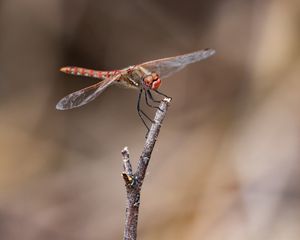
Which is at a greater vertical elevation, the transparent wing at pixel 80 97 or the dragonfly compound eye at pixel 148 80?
the transparent wing at pixel 80 97

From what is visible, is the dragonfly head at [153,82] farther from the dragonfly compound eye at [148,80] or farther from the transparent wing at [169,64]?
the transparent wing at [169,64]

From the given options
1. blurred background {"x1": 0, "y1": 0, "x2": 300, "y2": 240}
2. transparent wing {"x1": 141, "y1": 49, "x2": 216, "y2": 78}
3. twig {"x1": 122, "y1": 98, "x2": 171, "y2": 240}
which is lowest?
twig {"x1": 122, "y1": 98, "x2": 171, "y2": 240}

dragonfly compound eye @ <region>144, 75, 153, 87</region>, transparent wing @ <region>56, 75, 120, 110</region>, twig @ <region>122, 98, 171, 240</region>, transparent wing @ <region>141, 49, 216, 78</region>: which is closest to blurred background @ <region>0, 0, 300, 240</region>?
transparent wing @ <region>141, 49, 216, 78</region>

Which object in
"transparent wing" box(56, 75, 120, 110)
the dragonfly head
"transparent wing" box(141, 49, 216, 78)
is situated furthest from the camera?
"transparent wing" box(141, 49, 216, 78)

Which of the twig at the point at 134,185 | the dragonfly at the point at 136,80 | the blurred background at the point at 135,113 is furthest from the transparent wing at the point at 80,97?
the blurred background at the point at 135,113

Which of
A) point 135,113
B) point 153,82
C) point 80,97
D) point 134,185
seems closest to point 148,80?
point 153,82

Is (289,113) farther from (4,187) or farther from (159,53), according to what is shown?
(4,187)

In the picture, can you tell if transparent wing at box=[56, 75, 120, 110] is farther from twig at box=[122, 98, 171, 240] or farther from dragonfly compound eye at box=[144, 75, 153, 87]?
twig at box=[122, 98, 171, 240]

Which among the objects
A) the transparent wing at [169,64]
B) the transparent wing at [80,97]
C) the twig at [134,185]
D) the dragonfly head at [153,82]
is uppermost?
the transparent wing at [169,64]

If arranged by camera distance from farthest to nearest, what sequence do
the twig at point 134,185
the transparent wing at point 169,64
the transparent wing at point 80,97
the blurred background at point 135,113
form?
the blurred background at point 135,113 < the transparent wing at point 169,64 < the transparent wing at point 80,97 < the twig at point 134,185

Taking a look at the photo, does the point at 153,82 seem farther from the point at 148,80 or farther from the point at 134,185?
the point at 134,185
